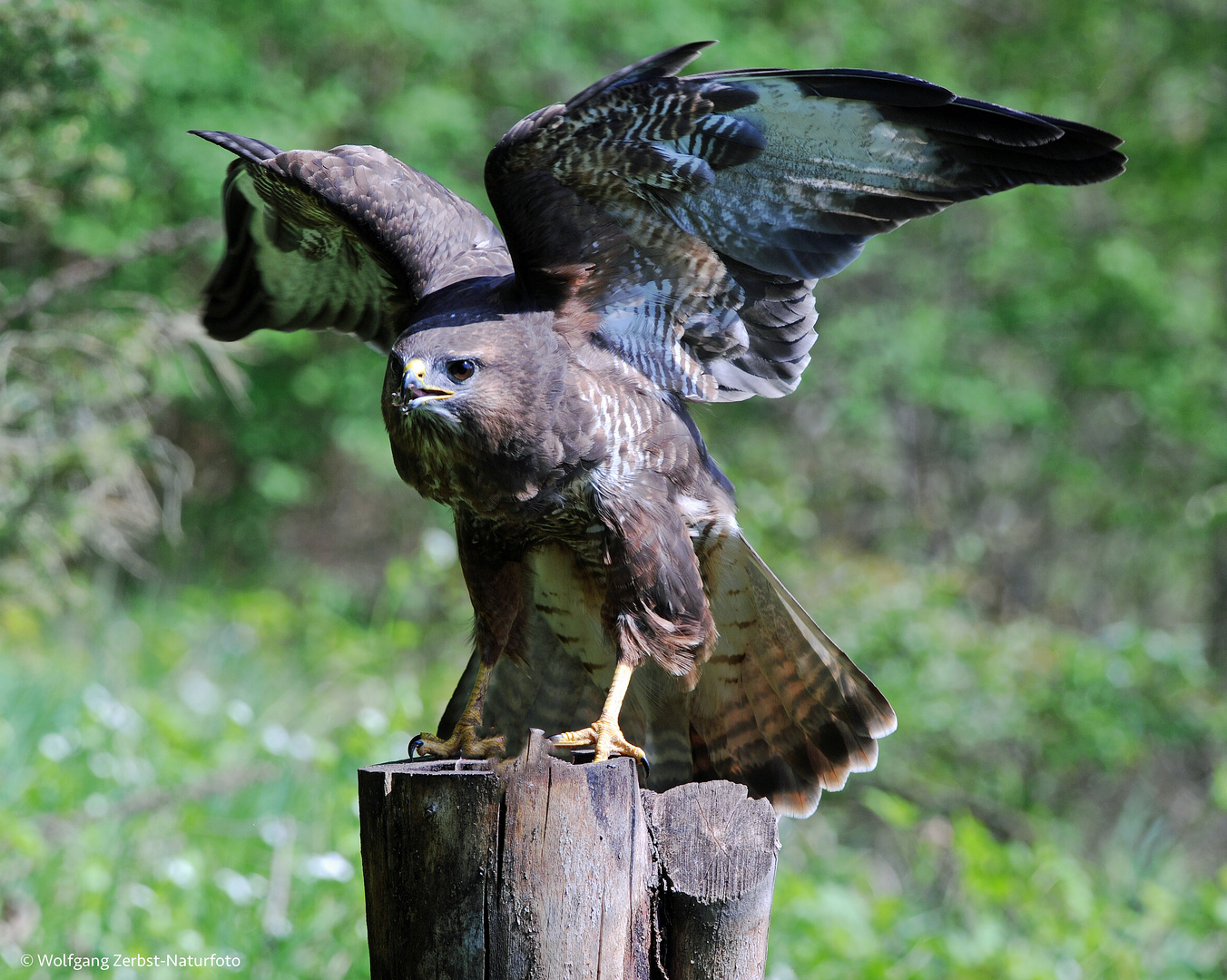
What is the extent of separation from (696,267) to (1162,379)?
837cm

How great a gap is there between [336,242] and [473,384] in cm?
111

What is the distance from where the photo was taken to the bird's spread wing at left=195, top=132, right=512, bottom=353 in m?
3.02

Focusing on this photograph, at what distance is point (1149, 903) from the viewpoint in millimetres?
4164

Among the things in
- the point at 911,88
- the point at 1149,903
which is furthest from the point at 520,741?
the point at 1149,903

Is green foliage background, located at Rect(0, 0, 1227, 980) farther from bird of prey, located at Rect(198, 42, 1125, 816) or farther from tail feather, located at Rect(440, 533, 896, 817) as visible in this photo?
bird of prey, located at Rect(198, 42, 1125, 816)

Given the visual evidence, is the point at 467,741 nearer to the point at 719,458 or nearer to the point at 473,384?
the point at 473,384

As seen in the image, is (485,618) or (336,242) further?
(336,242)

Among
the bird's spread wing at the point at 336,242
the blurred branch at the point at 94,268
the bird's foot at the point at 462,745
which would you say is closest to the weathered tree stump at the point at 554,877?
the bird's foot at the point at 462,745

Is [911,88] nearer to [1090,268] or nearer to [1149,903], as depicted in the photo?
[1149,903]

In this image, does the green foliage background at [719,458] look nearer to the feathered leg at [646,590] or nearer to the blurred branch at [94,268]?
the blurred branch at [94,268]

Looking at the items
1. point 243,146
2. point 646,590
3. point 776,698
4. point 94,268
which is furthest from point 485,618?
point 94,268

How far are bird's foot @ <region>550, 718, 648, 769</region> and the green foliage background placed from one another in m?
0.84

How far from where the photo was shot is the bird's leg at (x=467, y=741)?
2.92 m

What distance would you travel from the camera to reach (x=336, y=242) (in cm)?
346
